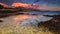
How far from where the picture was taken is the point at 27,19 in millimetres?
1446

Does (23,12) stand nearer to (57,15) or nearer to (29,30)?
(29,30)

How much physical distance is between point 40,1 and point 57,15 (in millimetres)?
226

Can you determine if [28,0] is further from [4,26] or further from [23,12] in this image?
[4,26]

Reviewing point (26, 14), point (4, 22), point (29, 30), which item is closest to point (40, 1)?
point (26, 14)

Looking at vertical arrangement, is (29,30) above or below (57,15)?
below

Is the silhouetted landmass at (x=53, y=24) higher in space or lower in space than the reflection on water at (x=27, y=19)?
lower

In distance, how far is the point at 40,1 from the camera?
144 cm

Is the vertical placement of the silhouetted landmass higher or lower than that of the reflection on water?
lower

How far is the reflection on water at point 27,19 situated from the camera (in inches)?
56.7

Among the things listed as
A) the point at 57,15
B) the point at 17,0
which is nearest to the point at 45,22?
the point at 57,15

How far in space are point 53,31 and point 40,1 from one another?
13.2 inches

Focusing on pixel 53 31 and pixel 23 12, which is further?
pixel 23 12

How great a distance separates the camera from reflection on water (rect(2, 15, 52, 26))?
1439mm

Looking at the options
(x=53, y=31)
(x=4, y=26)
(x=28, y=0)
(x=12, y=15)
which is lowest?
(x=53, y=31)
